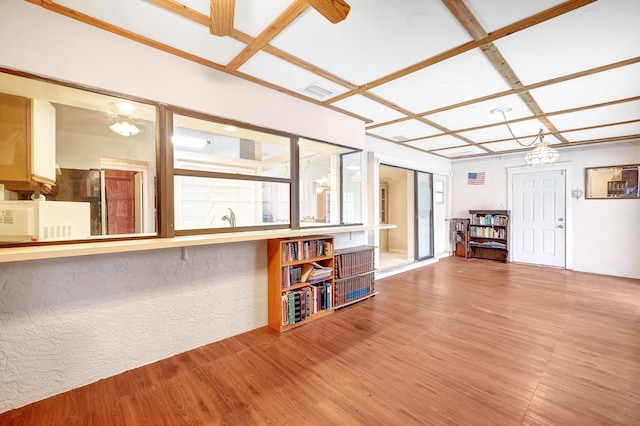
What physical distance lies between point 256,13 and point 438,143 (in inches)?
176

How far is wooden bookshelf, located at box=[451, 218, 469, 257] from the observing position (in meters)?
6.89

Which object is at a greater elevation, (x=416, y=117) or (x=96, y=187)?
(x=416, y=117)

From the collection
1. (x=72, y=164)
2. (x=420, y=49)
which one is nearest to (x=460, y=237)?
(x=420, y=49)

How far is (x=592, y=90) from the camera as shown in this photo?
114 inches

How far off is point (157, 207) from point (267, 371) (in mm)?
1627

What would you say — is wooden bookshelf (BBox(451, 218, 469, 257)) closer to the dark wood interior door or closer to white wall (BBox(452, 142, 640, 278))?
white wall (BBox(452, 142, 640, 278))

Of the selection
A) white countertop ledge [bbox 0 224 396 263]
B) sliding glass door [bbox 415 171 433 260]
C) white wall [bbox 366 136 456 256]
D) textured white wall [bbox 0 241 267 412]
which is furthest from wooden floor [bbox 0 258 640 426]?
sliding glass door [bbox 415 171 433 260]

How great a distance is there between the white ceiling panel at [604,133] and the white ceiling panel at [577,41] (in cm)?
279

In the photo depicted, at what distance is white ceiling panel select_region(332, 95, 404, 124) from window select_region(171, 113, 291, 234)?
86 centimetres

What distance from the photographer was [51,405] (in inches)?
72.6

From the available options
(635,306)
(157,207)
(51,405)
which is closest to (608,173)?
(635,306)

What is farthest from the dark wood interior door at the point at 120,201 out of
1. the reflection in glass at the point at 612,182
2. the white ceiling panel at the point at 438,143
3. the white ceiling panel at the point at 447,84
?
the reflection in glass at the point at 612,182

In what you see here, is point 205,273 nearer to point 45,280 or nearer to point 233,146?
point 45,280

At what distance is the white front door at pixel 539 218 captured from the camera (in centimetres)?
576
